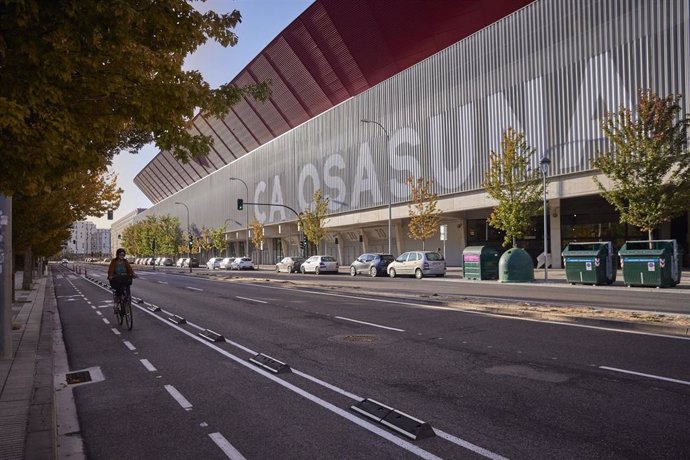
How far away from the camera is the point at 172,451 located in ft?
15.5

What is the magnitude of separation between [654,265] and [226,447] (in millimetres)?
20365

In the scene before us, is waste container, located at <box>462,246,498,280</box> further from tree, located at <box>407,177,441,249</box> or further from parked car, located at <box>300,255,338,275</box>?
parked car, located at <box>300,255,338,275</box>

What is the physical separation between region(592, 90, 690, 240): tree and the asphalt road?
16870 millimetres

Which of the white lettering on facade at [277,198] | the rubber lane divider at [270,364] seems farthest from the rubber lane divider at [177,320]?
the white lettering on facade at [277,198]

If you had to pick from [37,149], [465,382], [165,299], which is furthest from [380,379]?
[165,299]

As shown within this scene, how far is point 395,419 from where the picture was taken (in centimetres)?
525

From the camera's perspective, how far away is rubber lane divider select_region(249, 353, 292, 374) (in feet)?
25.1

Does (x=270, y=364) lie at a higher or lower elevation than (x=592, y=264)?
lower

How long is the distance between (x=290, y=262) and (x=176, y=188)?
84.6m

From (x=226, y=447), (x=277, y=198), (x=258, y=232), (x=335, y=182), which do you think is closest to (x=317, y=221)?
(x=335, y=182)

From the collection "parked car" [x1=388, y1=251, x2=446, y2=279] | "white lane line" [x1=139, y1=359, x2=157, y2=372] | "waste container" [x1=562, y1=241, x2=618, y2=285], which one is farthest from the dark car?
"white lane line" [x1=139, y1=359, x2=157, y2=372]

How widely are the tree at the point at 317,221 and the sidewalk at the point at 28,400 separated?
4328 cm

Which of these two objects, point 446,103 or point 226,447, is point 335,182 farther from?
point 226,447

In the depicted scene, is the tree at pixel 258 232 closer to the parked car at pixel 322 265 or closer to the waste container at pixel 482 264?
the parked car at pixel 322 265
